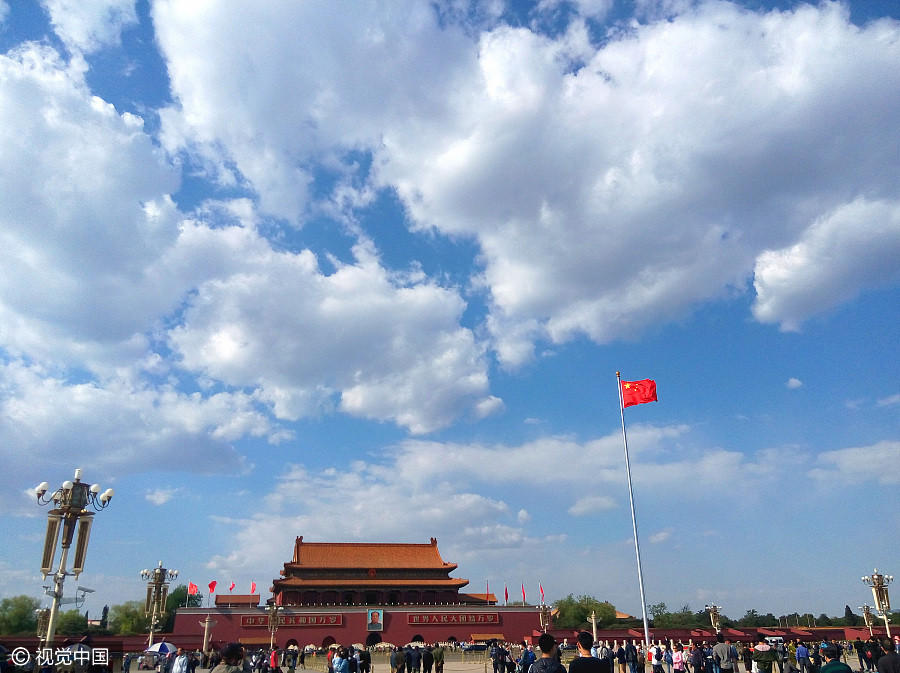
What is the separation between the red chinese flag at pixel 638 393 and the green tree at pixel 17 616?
55711mm

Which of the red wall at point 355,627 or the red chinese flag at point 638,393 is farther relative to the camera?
the red wall at point 355,627

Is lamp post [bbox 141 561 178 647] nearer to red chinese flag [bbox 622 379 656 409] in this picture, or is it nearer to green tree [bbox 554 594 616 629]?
red chinese flag [bbox 622 379 656 409]

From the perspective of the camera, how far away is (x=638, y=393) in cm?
2223

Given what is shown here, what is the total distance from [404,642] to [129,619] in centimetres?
3944

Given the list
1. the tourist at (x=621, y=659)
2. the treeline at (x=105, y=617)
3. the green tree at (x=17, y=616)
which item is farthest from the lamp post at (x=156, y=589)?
the green tree at (x=17, y=616)

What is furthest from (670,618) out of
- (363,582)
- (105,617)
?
(105,617)

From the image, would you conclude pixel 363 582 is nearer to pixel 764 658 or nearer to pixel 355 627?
pixel 355 627

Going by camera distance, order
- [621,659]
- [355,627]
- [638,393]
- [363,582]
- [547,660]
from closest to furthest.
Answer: [547,660] < [621,659] < [638,393] < [355,627] < [363,582]

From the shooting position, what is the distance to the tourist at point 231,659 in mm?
5359

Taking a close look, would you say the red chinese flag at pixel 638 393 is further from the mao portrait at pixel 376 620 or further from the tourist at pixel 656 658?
the mao portrait at pixel 376 620

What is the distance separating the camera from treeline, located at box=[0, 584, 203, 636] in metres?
49.1

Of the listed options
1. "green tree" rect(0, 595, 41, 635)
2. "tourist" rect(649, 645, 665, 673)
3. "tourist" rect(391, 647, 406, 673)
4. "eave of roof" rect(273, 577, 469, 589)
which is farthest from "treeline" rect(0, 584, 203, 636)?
"tourist" rect(649, 645, 665, 673)

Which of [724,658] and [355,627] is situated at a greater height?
[724,658]

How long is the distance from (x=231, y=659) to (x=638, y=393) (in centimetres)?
1905
